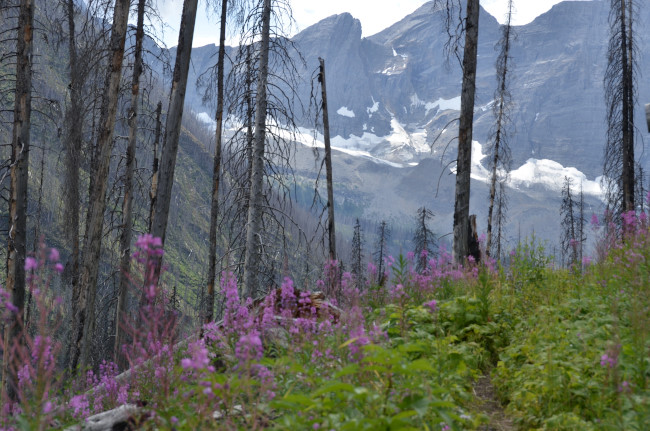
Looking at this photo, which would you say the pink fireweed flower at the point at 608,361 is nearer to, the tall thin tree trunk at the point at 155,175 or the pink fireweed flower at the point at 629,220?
the pink fireweed flower at the point at 629,220

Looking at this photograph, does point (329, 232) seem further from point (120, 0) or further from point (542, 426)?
point (542, 426)

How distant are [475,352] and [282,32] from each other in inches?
350

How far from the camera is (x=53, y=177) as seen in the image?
12388 cm

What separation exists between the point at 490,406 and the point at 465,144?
22.1 ft

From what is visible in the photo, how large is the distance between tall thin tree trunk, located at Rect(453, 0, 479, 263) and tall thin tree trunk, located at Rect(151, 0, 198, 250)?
19.5 feet

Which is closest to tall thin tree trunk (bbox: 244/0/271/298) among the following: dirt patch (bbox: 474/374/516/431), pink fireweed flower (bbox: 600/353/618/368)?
dirt patch (bbox: 474/374/516/431)

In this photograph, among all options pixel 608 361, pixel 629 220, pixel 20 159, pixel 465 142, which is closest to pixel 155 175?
pixel 20 159

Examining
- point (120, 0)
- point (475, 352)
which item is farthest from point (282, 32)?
point (475, 352)

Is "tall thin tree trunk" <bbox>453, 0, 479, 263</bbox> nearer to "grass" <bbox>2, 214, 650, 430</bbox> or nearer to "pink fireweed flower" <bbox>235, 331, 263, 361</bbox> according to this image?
"grass" <bbox>2, 214, 650, 430</bbox>

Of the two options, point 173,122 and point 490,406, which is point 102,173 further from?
point 490,406

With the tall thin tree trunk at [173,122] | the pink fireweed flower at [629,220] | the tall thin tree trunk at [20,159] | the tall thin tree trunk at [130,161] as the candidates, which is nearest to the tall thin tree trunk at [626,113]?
the pink fireweed flower at [629,220]

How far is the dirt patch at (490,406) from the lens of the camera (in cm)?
404

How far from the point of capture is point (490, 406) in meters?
4.59

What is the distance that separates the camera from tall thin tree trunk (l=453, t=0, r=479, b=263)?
974 cm
